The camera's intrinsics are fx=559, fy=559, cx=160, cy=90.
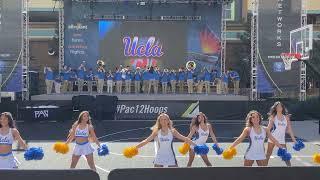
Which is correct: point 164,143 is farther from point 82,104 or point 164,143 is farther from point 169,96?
point 169,96

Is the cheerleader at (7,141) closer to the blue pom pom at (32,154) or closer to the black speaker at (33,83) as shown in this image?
the blue pom pom at (32,154)

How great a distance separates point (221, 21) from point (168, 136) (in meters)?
24.7

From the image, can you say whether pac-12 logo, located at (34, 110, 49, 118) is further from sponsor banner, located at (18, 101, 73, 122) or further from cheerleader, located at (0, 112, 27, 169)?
cheerleader, located at (0, 112, 27, 169)

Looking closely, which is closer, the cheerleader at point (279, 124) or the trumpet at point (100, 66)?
the cheerleader at point (279, 124)

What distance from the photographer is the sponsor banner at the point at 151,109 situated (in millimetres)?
26750

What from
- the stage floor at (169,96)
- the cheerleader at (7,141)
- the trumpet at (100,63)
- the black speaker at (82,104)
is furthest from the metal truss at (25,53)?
the cheerleader at (7,141)

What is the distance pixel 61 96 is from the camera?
1196 inches

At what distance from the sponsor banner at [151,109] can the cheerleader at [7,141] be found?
1627cm

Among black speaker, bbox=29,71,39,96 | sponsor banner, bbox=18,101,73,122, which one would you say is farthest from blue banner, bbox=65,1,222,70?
sponsor banner, bbox=18,101,73,122

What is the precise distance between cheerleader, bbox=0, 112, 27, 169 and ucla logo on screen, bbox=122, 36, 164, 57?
24.1m

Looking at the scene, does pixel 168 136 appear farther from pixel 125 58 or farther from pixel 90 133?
pixel 125 58

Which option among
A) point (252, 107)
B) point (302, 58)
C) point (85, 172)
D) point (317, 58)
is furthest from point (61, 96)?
point (85, 172)

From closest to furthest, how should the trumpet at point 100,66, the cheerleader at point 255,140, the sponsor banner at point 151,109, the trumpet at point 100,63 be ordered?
the cheerleader at point 255,140 < the sponsor banner at point 151,109 < the trumpet at point 100,66 < the trumpet at point 100,63

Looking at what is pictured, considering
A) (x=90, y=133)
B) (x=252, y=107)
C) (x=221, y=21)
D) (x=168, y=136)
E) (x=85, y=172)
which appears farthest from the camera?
(x=221, y=21)
